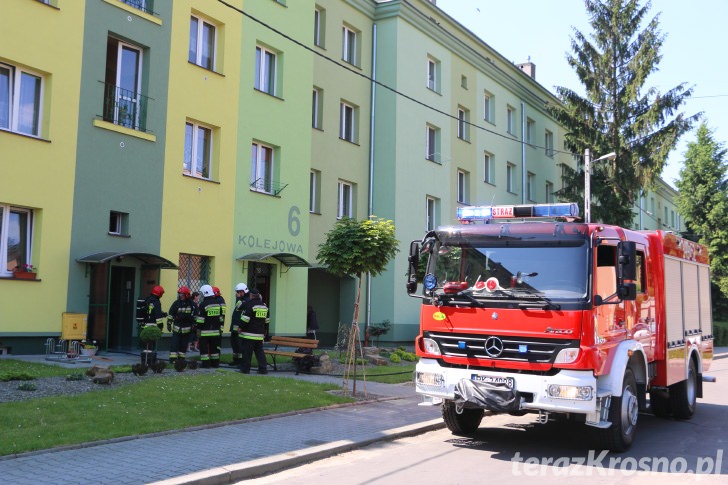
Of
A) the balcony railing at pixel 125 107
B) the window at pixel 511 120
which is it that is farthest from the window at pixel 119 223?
the window at pixel 511 120

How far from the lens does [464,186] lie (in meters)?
30.6

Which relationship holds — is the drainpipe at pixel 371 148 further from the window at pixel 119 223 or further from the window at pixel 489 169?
the window at pixel 119 223

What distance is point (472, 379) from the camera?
804cm

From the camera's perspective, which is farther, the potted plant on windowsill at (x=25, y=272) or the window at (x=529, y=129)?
the window at (x=529, y=129)


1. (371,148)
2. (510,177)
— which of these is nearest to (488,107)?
(510,177)

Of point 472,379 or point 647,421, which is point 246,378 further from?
point 647,421

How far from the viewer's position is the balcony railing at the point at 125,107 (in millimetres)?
15641

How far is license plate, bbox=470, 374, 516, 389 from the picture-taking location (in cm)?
775

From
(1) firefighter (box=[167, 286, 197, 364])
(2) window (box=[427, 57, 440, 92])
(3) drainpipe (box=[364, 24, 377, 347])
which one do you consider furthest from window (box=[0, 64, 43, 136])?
(2) window (box=[427, 57, 440, 92])

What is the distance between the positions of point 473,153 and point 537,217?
872 inches

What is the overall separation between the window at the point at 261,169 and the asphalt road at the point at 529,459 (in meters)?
11.5

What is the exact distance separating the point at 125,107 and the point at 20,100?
242cm

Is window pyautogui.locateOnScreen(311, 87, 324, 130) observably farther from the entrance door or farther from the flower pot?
the flower pot

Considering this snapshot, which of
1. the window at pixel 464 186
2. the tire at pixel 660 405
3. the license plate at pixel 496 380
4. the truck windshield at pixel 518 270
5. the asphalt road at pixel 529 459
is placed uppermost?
the window at pixel 464 186
